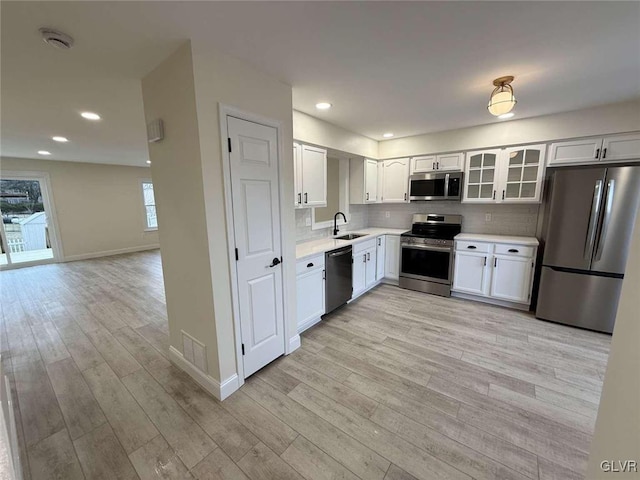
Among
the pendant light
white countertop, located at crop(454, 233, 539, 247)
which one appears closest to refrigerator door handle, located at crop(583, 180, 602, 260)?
white countertop, located at crop(454, 233, 539, 247)

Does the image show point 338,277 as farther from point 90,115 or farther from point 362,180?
point 90,115

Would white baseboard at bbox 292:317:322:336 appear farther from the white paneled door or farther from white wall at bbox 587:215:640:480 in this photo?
white wall at bbox 587:215:640:480

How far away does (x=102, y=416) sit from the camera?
1.88 meters

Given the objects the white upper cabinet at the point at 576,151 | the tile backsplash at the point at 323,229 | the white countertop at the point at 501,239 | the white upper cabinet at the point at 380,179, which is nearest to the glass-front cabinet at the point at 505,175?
the white upper cabinet at the point at 576,151

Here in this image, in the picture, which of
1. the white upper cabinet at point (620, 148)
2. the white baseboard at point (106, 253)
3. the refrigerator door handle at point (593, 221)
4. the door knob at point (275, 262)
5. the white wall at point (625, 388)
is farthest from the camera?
the white baseboard at point (106, 253)

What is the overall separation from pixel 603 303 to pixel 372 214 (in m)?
3.33

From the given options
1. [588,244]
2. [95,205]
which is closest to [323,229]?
[588,244]

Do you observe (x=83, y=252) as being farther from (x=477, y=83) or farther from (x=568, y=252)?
(x=568, y=252)

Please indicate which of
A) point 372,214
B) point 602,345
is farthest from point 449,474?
point 372,214

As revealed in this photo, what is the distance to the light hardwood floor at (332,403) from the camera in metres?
1.54

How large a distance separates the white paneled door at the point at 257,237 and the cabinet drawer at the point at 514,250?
298 centimetres

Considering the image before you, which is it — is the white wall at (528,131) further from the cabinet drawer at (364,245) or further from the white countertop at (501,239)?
the cabinet drawer at (364,245)

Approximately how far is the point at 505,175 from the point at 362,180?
2.01 m

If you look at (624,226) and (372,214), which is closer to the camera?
(624,226)
